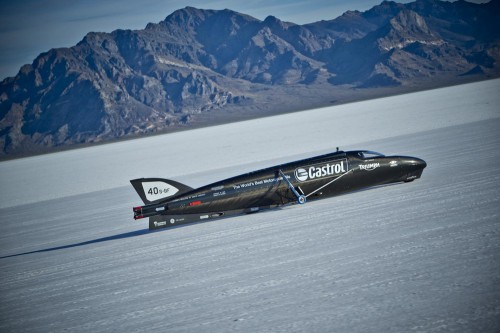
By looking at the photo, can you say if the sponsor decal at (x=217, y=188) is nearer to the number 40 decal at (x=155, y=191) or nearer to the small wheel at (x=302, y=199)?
the number 40 decal at (x=155, y=191)

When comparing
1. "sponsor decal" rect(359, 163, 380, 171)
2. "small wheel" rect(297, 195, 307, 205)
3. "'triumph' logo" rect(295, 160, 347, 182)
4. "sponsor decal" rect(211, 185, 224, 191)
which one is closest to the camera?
"sponsor decal" rect(211, 185, 224, 191)

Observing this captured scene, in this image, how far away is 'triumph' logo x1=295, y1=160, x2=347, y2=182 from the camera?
67.4ft

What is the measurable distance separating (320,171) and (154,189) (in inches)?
235

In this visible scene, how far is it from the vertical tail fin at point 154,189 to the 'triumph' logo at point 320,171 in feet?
14.2

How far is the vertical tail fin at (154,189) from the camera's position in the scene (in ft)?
66.0

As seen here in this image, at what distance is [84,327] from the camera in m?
11.3

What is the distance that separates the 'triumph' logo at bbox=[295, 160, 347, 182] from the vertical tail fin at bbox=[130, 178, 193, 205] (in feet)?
14.2

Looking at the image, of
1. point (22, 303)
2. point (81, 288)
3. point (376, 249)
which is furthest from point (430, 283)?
point (22, 303)

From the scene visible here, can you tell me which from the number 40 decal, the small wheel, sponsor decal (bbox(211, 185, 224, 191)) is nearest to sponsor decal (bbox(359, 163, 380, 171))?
the small wheel

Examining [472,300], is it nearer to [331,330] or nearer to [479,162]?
[331,330]

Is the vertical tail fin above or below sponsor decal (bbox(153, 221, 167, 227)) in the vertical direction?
above

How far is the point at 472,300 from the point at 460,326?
37.9 inches

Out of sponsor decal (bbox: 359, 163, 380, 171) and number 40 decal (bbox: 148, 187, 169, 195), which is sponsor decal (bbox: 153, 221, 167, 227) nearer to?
number 40 decal (bbox: 148, 187, 169, 195)

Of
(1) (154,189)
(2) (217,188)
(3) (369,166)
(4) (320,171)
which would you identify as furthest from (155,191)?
(3) (369,166)
